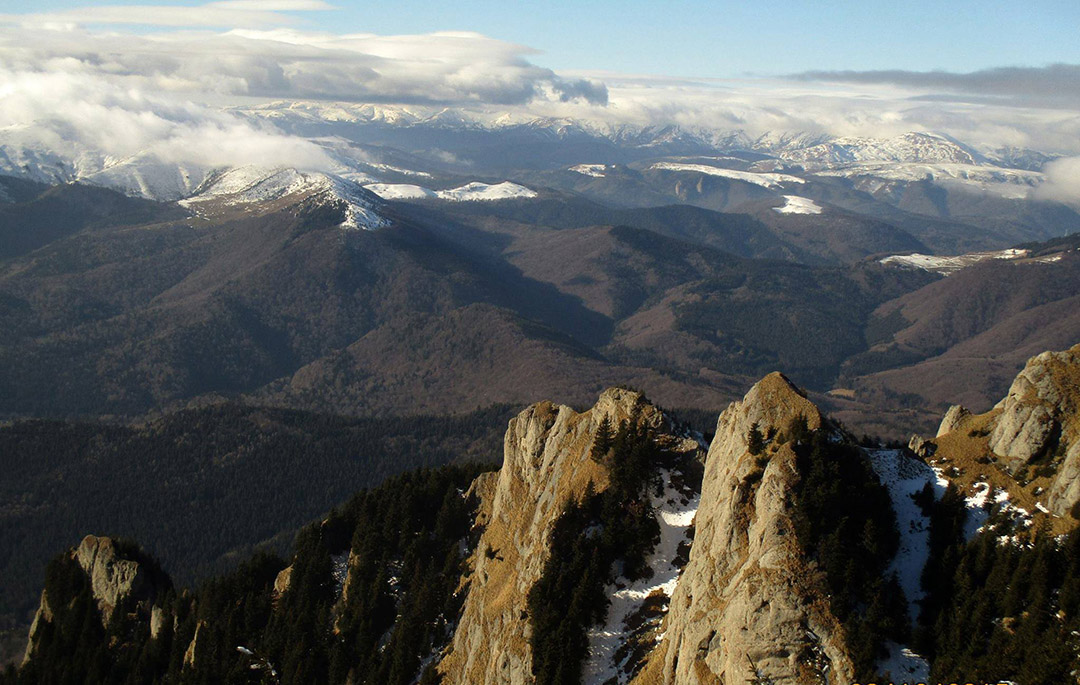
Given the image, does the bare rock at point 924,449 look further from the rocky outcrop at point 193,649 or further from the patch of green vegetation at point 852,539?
the rocky outcrop at point 193,649

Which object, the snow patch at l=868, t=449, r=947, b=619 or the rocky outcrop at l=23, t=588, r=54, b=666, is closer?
the snow patch at l=868, t=449, r=947, b=619

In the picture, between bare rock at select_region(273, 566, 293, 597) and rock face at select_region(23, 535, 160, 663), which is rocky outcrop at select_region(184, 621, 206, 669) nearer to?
bare rock at select_region(273, 566, 293, 597)

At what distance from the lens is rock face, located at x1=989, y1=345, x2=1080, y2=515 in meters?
68.7

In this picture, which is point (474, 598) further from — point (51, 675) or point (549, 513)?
point (51, 675)

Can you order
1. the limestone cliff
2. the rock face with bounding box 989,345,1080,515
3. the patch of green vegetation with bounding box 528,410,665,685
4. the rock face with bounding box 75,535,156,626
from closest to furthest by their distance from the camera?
the limestone cliff, the patch of green vegetation with bounding box 528,410,665,685, the rock face with bounding box 989,345,1080,515, the rock face with bounding box 75,535,156,626

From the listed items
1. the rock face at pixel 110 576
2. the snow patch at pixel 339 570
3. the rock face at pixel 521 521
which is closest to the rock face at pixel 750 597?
the rock face at pixel 521 521

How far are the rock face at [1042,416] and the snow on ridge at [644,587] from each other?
1057 inches

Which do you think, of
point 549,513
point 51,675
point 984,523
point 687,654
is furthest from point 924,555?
point 51,675

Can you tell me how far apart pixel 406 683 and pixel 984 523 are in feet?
176

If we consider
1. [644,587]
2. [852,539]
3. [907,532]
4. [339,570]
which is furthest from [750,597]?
[339,570]

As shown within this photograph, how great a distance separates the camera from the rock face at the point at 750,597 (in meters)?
54.1

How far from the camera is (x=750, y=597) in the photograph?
56.0 metres

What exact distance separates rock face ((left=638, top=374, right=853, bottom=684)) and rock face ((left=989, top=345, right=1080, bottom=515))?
16.5m

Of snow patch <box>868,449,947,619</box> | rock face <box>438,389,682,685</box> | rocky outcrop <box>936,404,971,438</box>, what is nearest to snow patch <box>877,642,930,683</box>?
snow patch <box>868,449,947,619</box>
